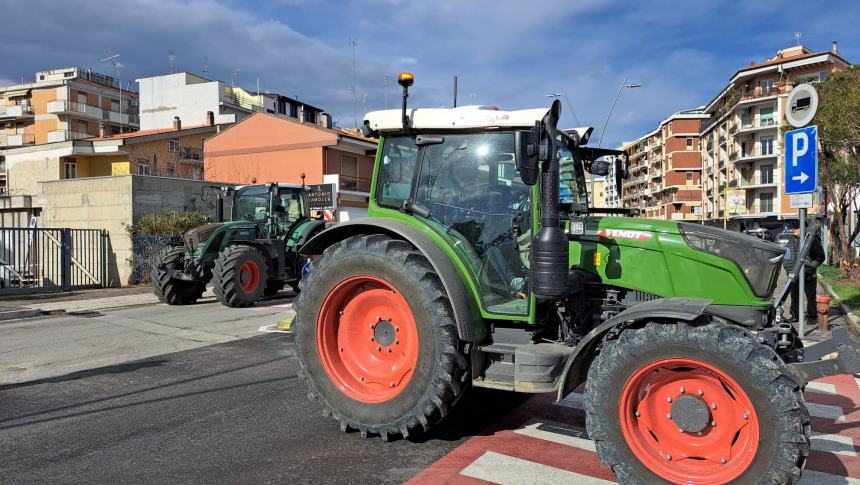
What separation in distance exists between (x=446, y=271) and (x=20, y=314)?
10.8 meters

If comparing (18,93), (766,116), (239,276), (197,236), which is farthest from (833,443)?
(18,93)

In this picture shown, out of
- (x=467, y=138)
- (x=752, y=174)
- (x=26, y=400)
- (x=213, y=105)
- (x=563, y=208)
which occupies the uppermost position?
(x=213, y=105)

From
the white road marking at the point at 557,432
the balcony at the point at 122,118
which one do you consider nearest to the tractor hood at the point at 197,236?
the white road marking at the point at 557,432

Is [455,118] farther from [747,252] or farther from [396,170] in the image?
[747,252]

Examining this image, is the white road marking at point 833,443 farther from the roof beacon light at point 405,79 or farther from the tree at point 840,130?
the tree at point 840,130

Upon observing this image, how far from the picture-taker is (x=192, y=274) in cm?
1204

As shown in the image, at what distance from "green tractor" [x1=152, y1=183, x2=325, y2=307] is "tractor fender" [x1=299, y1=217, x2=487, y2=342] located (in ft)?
25.9

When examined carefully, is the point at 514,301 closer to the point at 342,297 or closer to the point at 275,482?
the point at 342,297

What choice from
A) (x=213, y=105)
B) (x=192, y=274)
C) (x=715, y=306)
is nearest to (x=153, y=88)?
(x=213, y=105)

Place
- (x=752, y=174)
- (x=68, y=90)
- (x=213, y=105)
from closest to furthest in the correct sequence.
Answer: (x=213, y=105) → (x=68, y=90) → (x=752, y=174)

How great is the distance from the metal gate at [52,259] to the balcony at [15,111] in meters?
46.4

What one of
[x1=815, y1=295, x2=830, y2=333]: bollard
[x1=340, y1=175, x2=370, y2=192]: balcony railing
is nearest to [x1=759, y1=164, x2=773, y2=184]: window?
[x1=340, y1=175, x2=370, y2=192]: balcony railing

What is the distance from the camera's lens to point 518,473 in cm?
360

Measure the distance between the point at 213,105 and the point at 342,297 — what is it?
4964 centimetres
